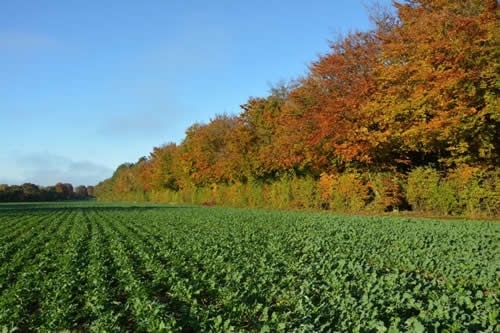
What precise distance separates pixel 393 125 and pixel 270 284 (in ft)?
74.1

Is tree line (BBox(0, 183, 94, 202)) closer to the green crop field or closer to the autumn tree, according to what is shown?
the green crop field

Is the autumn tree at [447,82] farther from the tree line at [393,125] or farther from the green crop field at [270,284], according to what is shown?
the green crop field at [270,284]

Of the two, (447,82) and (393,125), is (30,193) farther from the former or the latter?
(447,82)

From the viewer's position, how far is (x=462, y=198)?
2612cm

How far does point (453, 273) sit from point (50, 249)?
15.8 m

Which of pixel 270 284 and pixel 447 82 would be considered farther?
pixel 447 82

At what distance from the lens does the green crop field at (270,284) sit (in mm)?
6910

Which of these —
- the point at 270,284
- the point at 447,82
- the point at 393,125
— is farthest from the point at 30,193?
the point at 270,284

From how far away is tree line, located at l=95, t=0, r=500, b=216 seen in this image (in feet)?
78.9

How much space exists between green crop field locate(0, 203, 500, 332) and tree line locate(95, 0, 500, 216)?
8.83 metres

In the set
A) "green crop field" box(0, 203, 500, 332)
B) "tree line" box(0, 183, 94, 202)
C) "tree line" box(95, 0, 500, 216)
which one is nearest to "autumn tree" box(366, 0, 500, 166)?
"tree line" box(95, 0, 500, 216)

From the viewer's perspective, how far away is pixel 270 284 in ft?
31.6

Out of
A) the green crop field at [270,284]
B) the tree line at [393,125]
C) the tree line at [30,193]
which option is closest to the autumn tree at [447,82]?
the tree line at [393,125]

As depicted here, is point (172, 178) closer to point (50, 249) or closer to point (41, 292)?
point (50, 249)
